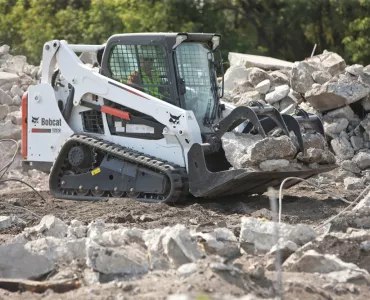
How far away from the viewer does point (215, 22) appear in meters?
26.1

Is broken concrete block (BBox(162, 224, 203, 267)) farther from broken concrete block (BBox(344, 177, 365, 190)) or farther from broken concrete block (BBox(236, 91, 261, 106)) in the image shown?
broken concrete block (BBox(236, 91, 261, 106))

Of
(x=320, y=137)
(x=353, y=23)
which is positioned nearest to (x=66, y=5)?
(x=353, y=23)

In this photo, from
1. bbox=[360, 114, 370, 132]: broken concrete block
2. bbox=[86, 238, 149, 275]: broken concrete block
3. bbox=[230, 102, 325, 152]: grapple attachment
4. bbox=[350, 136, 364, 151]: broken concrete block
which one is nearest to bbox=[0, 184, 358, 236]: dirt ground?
A: bbox=[230, 102, 325, 152]: grapple attachment

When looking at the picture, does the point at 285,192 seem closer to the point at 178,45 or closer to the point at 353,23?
the point at 178,45

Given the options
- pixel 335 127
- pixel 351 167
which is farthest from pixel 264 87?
pixel 351 167

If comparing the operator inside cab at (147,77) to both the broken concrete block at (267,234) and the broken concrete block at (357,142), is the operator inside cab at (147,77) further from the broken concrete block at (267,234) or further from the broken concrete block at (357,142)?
the broken concrete block at (267,234)

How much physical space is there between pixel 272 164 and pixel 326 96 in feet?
14.9

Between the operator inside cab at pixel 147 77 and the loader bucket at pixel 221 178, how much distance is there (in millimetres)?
1134

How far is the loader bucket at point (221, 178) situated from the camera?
1118 centimetres

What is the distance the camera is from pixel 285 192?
13141 millimetres

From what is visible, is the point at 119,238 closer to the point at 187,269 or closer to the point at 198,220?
the point at 187,269

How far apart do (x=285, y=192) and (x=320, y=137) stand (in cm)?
136

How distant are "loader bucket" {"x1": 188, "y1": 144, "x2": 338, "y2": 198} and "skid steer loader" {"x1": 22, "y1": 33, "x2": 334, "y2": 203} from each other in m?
0.01

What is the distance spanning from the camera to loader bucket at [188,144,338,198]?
440 inches
